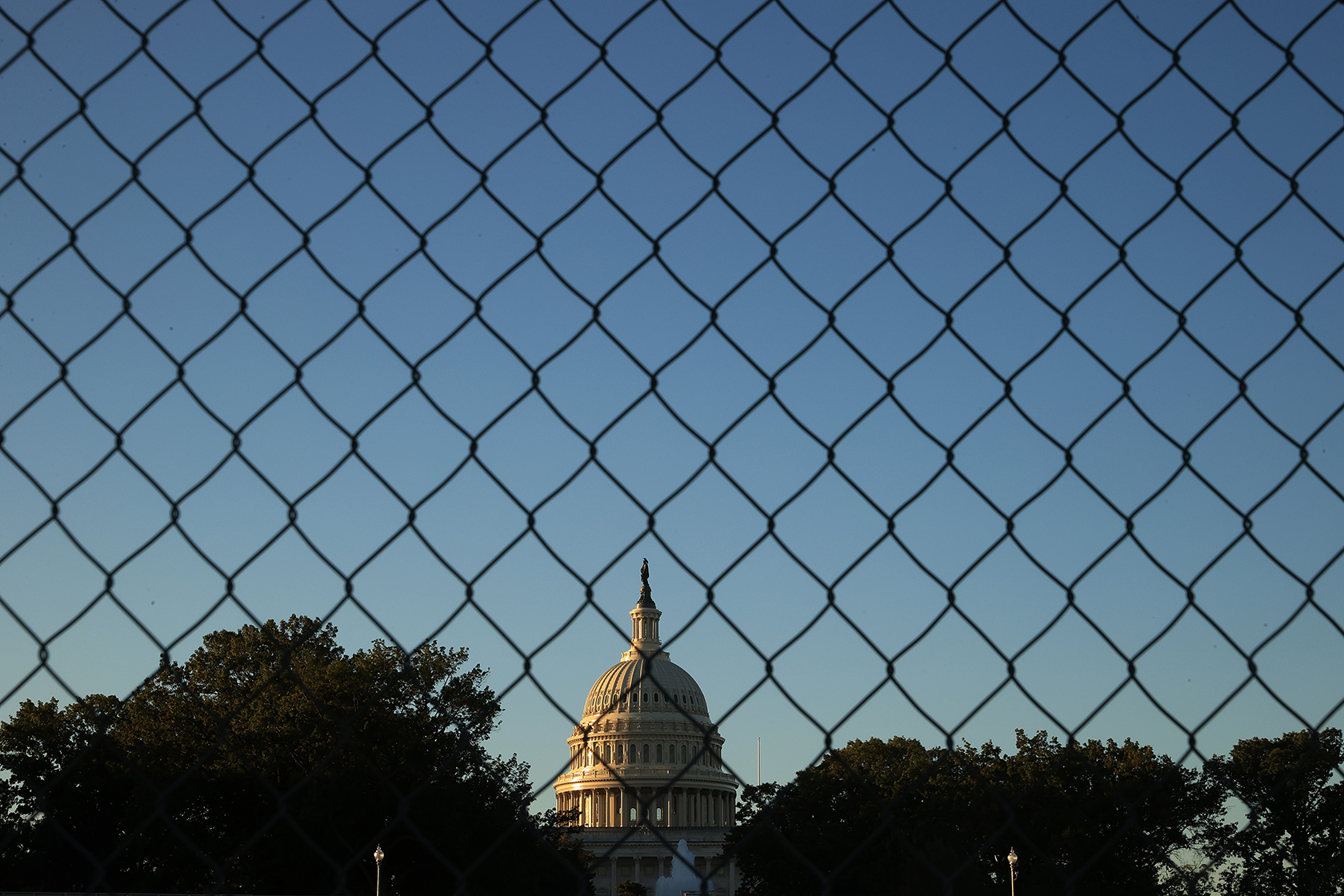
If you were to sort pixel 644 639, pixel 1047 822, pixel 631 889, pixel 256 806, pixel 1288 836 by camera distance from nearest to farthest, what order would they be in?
pixel 1288 836 → pixel 644 639 → pixel 256 806 → pixel 1047 822 → pixel 631 889

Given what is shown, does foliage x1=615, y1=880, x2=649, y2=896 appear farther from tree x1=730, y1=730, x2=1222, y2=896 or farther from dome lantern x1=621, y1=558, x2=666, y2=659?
dome lantern x1=621, y1=558, x2=666, y2=659

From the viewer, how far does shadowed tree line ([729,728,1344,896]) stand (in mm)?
2070

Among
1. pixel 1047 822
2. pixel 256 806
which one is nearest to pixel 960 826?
pixel 1047 822

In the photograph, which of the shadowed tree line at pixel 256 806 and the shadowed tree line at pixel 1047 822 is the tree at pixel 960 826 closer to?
the shadowed tree line at pixel 1047 822

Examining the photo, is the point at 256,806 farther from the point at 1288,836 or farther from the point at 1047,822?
the point at 1288,836

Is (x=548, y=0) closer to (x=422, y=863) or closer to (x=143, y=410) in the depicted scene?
(x=143, y=410)

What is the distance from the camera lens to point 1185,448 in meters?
2.13

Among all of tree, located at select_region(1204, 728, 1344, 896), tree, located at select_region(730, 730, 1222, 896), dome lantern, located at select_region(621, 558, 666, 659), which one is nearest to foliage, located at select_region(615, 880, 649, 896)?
tree, located at select_region(730, 730, 1222, 896)

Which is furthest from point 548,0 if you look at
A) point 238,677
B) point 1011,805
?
point 238,677

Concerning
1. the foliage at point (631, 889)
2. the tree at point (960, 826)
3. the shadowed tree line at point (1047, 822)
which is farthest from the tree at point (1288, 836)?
the foliage at point (631, 889)

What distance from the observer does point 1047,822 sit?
28531 millimetres

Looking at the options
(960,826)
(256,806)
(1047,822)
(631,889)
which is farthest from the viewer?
(631,889)

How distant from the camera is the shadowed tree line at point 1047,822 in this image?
6.79 feet

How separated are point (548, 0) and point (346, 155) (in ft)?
1.36
